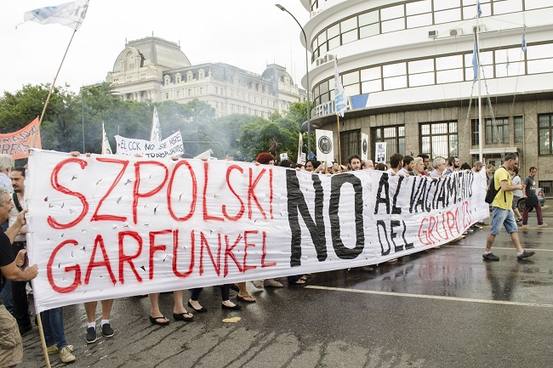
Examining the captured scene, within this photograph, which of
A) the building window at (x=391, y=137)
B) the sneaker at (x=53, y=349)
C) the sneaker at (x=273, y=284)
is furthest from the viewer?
the building window at (x=391, y=137)

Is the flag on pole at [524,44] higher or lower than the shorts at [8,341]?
higher

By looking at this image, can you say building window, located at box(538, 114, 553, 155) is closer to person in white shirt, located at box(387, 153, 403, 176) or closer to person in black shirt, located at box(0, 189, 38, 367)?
person in white shirt, located at box(387, 153, 403, 176)

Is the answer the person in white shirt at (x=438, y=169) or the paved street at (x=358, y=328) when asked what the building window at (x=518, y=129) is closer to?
the person in white shirt at (x=438, y=169)

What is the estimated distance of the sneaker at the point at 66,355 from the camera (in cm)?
416

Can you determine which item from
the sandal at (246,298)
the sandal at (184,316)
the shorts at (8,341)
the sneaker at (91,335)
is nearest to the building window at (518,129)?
the sandal at (246,298)

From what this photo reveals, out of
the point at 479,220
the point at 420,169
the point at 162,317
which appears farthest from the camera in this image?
the point at 479,220

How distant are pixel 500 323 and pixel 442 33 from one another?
982 inches

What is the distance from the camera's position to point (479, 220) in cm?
1348

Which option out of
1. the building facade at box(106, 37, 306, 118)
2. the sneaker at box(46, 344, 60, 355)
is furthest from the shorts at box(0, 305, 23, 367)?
the building facade at box(106, 37, 306, 118)

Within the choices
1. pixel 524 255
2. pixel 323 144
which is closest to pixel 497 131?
pixel 323 144

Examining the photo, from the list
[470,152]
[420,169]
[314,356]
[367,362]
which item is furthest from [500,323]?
[470,152]

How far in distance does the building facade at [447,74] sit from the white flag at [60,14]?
2147 cm

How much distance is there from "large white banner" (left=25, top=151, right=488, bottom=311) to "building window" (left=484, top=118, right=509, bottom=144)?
21103 millimetres

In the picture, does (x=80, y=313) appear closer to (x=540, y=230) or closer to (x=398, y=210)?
(x=398, y=210)
